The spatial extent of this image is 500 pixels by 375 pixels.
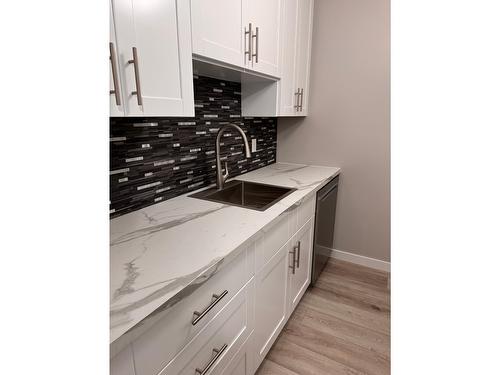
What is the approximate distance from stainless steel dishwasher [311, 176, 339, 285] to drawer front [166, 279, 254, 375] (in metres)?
0.93

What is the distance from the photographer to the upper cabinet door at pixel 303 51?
78.3 inches

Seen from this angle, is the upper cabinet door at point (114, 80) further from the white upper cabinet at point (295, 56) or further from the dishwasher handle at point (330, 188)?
the dishwasher handle at point (330, 188)

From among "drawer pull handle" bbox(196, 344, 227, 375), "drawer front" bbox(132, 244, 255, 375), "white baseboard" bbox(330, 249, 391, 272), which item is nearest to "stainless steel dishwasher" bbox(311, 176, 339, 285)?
"white baseboard" bbox(330, 249, 391, 272)

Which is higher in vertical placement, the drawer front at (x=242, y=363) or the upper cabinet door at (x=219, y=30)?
the upper cabinet door at (x=219, y=30)

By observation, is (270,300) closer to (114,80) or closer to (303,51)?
(114,80)

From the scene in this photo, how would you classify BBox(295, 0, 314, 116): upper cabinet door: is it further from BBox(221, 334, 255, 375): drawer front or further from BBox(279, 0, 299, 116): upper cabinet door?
BBox(221, 334, 255, 375): drawer front

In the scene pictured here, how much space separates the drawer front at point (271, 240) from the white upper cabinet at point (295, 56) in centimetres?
88

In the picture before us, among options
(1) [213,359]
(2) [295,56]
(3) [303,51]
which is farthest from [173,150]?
(3) [303,51]

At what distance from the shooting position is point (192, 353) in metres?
0.83

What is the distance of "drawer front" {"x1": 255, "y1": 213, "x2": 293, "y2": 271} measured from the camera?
1158mm

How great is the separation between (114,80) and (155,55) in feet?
0.64

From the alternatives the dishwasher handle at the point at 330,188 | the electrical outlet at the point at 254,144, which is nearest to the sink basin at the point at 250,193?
the dishwasher handle at the point at 330,188
